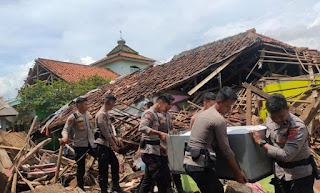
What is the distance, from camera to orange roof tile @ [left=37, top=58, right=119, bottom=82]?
21984mm

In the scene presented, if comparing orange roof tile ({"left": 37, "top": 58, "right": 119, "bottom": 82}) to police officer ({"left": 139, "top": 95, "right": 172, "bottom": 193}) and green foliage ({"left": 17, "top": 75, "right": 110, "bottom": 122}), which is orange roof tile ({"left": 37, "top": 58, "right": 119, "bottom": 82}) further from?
police officer ({"left": 139, "top": 95, "right": 172, "bottom": 193})

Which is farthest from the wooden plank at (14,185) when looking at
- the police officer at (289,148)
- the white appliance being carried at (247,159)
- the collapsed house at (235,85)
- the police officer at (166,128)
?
the police officer at (289,148)

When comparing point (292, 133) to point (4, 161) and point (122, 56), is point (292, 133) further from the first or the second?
point (122, 56)

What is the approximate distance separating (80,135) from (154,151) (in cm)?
179

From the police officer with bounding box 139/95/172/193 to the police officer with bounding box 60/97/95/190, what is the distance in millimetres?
1472

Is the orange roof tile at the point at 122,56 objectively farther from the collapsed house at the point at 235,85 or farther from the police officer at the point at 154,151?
the police officer at the point at 154,151

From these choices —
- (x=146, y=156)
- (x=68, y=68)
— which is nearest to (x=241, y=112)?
(x=146, y=156)

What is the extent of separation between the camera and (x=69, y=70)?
23.6 m

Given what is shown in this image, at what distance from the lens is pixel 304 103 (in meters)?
7.10

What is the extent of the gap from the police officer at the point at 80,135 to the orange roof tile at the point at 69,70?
16079 mm

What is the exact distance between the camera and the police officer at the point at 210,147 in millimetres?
2764

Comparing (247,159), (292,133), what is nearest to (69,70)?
(247,159)

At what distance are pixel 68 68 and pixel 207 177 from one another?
2300 cm

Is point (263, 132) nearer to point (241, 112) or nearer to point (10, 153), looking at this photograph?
point (241, 112)
